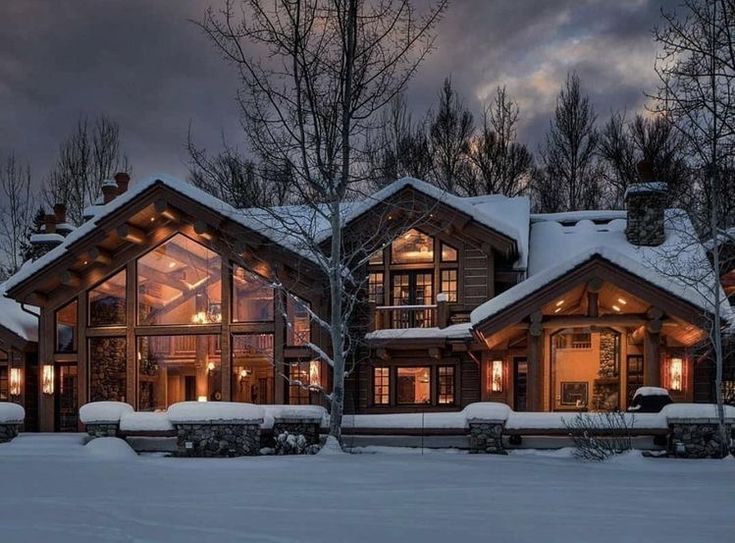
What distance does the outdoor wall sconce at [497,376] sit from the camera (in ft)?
56.4

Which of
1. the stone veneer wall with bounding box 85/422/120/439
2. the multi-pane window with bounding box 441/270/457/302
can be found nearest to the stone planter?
the multi-pane window with bounding box 441/270/457/302

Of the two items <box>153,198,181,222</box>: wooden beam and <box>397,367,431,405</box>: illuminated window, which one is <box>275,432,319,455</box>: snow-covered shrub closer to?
<box>397,367,431,405</box>: illuminated window

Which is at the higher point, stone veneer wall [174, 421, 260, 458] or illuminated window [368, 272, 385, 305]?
illuminated window [368, 272, 385, 305]

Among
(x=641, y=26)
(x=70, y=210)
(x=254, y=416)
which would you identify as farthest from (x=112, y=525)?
(x=70, y=210)

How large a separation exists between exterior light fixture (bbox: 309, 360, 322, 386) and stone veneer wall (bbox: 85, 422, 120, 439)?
4.64 m

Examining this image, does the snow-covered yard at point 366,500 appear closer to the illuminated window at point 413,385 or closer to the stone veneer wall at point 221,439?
the stone veneer wall at point 221,439

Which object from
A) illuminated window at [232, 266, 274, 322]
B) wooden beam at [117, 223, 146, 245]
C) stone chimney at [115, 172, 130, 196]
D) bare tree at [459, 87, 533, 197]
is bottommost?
illuminated window at [232, 266, 274, 322]

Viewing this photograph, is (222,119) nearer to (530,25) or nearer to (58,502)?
(58,502)

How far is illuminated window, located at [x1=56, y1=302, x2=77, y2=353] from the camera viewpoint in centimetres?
1936

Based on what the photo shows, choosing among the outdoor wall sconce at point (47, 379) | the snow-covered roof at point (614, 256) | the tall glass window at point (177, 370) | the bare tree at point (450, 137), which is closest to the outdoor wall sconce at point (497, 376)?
the snow-covered roof at point (614, 256)

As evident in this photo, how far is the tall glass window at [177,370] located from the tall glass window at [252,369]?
17.8 inches

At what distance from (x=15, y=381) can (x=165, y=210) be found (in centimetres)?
619

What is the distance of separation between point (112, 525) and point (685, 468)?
8475 millimetres

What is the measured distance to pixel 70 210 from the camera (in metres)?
33.7
